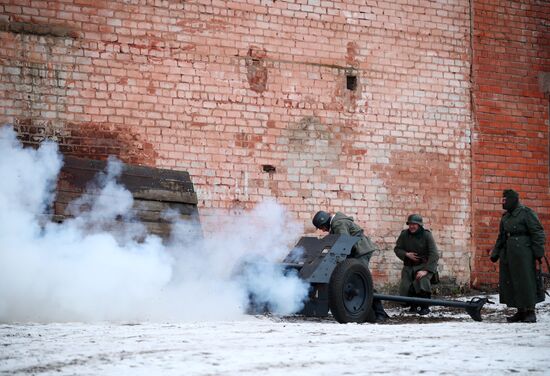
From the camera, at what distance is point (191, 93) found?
43.8 feet

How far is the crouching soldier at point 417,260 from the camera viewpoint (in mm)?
12633

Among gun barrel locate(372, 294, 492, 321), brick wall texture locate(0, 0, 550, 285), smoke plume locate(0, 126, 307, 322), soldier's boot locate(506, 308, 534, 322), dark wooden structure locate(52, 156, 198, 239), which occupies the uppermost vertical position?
brick wall texture locate(0, 0, 550, 285)

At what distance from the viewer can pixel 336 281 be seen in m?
10.6

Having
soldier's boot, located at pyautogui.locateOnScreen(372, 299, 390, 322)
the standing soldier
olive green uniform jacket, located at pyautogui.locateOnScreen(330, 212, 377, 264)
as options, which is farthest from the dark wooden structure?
the standing soldier

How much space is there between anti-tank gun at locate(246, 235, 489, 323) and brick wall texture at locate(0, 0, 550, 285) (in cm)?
276

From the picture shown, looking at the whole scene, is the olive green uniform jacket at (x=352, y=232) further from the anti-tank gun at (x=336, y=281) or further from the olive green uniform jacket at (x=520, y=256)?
the olive green uniform jacket at (x=520, y=256)

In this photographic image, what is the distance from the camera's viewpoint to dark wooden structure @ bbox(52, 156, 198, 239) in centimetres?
1107

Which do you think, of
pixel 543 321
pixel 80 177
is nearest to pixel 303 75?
pixel 80 177

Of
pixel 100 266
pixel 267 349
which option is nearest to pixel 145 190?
pixel 100 266

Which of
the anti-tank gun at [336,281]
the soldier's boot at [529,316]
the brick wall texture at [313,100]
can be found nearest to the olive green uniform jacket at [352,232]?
the anti-tank gun at [336,281]

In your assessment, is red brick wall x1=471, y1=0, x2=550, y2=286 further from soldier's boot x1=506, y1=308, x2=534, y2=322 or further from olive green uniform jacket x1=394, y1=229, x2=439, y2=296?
soldier's boot x1=506, y1=308, x2=534, y2=322

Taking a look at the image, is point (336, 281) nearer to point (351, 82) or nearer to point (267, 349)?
point (267, 349)

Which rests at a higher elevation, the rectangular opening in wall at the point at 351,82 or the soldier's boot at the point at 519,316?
the rectangular opening in wall at the point at 351,82

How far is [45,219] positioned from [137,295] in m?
1.32
